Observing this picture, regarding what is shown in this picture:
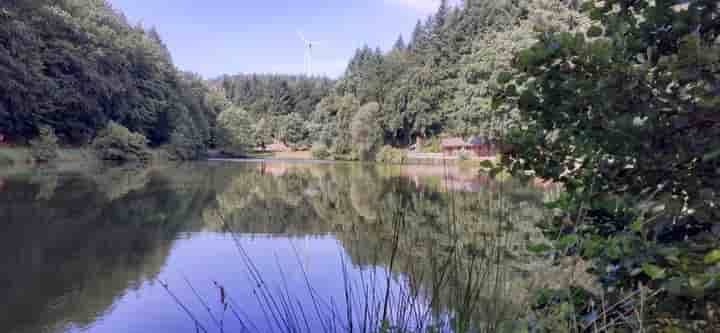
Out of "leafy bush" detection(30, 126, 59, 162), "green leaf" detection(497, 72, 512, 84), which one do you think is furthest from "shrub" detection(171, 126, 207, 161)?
"green leaf" detection(497, 72, 512, 84)

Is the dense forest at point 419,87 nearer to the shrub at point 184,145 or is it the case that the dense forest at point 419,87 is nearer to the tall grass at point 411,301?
the shrub at point 184,145

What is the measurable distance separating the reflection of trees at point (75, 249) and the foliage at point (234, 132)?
130 ft

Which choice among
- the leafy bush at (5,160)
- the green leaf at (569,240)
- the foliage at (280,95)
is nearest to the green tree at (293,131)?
the foliage at (280,95)

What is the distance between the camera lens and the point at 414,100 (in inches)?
1784

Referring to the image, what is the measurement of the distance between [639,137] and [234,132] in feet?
170

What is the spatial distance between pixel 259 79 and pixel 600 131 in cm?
8175

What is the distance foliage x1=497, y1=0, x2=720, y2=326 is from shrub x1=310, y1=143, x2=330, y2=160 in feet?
153

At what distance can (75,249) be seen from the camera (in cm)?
583

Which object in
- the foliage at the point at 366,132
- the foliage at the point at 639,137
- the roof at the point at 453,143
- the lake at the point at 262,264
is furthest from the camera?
the foliage at the point at 366,132

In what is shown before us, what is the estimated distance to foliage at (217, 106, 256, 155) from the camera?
5028 centimetres

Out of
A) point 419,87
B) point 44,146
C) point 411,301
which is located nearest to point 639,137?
point 411,301

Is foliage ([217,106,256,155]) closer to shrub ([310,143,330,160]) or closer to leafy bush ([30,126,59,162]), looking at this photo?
shrub ([310,143,330,160])

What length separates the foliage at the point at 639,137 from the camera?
1.46 metres

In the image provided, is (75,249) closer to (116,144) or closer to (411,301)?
(411,301)
